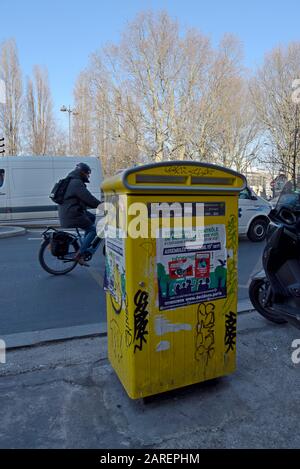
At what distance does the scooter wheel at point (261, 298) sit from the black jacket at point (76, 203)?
2.61 meters

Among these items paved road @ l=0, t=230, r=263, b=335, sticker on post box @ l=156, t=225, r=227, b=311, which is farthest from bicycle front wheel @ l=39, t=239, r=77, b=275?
sticker on post box @ l=156, t=225, r=227, b=311

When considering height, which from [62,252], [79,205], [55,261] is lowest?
[55,261]

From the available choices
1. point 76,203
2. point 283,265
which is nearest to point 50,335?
point 283,265

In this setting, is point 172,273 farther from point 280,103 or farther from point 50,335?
point 280,103

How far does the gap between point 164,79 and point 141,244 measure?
87.5 ft

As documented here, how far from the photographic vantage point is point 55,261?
5.59 meters

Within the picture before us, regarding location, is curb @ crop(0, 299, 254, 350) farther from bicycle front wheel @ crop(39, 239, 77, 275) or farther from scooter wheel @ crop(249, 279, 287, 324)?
bicycle front wheel @ crop(39, 239, 77, 275)

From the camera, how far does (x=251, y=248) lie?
7.82m

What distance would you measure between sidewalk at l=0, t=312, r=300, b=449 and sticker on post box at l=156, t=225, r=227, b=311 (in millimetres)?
695

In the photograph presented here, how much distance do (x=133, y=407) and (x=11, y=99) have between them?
30.5m

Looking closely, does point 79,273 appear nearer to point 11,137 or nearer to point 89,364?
point 89,364

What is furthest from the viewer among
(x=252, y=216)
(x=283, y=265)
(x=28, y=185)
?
(x=28, y=185)
